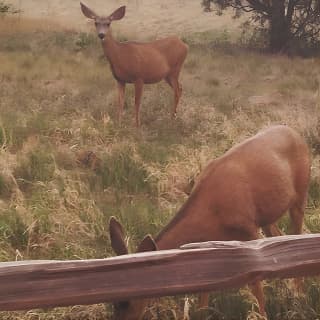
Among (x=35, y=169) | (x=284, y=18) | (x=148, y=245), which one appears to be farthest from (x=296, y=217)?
(x=284, y=18)

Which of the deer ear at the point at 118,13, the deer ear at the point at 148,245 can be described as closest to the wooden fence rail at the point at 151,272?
the deer ear at the point at 148,245

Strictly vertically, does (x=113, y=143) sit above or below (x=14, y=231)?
below

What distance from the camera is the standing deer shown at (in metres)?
3.71

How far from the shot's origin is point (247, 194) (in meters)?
4.03

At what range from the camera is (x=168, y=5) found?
84.8ft

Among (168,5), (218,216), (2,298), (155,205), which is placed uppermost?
(2,298)

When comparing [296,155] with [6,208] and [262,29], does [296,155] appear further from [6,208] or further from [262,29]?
[262,29]

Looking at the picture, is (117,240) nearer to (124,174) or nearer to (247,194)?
(247,194)

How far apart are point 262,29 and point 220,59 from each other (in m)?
2.74

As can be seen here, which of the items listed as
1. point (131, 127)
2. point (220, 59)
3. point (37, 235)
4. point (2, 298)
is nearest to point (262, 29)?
point (220, 59)

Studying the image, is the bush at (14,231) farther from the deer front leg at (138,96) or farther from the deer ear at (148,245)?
the deer front leg at (138,96)

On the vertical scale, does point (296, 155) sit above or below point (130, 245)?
above

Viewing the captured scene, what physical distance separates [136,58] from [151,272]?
699cm

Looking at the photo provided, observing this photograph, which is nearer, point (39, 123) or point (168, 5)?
point (39, 123)
